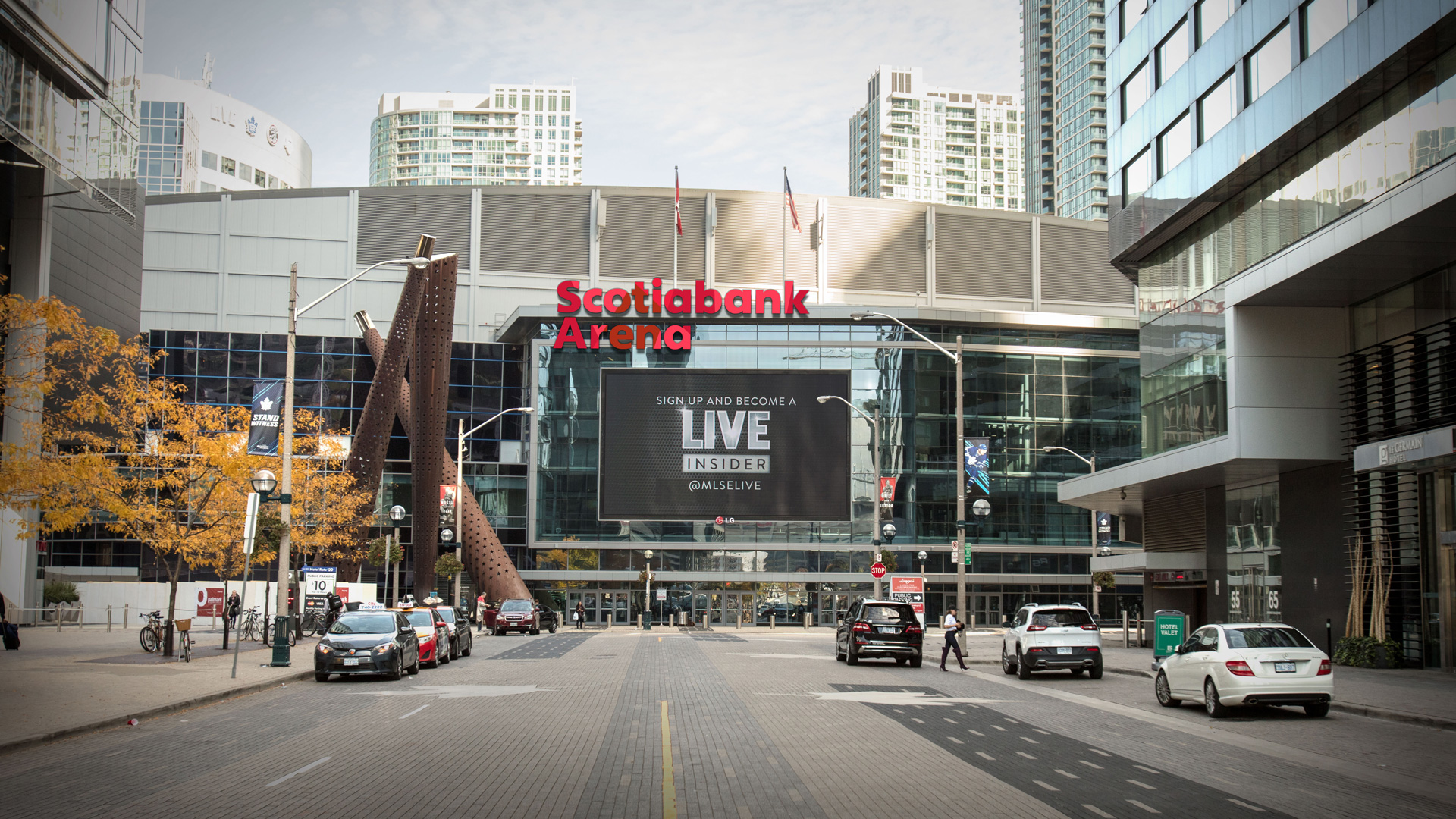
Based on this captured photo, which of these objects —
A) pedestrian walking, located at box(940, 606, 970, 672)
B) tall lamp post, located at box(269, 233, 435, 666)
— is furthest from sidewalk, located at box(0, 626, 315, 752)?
pedestrian walking, located at box(940, 606, 970, 672)

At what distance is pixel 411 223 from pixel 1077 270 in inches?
1834

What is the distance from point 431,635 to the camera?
1199 inches

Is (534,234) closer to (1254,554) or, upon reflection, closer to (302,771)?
(1254,554)

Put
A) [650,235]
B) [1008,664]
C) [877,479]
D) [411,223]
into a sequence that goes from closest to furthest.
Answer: [1008,664], [877,479], [650,235], [411,223]

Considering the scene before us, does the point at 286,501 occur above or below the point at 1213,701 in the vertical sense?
above

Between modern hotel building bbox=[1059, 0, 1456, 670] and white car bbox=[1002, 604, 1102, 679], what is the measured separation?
6872mm

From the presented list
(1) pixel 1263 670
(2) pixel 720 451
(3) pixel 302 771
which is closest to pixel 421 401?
(2) pixel 720 451

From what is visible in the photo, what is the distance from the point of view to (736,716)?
727 inches

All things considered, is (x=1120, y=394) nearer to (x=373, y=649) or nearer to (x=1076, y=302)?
(x=1076, y=302)

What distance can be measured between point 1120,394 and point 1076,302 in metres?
10.0

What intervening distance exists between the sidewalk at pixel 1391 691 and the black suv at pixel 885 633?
173 inches

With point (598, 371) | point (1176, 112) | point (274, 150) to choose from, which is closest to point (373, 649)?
point (1176, 112)

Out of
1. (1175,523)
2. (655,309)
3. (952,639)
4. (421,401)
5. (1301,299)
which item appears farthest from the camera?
(655,309)

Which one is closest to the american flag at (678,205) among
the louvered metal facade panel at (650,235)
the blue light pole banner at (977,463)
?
the louvered metal facade panel at (650,235)
